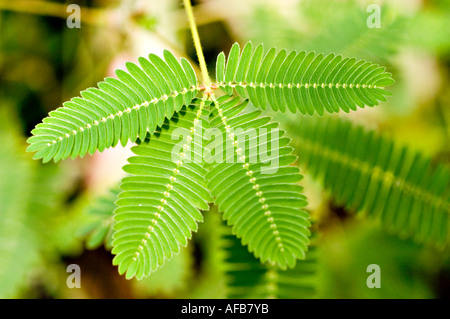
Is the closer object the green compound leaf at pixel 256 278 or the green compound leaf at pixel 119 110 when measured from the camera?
the green compound leaf at pixel 119 110

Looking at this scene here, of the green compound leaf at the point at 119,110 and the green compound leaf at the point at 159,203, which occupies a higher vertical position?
the green compound leaf at the point at 119,110

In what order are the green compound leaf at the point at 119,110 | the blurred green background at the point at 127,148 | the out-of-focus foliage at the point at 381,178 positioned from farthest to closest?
1. the blurred green background at the point at 127,148
2. the out-of-focus foliage at the point at 381,178
3. the green compound leaf at the point at 119,110

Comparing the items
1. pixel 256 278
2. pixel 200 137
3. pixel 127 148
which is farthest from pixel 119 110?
pixel 127 148

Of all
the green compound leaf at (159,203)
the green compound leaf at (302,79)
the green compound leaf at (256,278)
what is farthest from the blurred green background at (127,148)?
the green compound leaf at (159,203)

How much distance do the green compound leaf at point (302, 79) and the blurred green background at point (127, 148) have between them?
982 millimetres

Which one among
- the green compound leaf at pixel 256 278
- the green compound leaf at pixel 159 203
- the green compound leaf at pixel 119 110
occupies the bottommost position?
the green compound leaf at pixel 256 278

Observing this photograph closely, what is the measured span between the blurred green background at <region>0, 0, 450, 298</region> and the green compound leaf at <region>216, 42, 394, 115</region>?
98 centimetres

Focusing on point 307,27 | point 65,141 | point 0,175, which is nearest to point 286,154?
point 65,141

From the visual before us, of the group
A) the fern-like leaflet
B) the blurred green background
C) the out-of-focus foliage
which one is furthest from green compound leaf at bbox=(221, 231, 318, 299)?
the blurred green background

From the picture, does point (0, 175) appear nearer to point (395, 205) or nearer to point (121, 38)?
point (121, 38)

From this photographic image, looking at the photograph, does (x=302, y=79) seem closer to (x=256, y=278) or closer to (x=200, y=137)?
(x=200, y=137)

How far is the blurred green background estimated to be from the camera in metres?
2.25

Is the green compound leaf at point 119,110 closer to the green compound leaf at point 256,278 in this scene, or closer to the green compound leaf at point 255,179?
the green compound leaf at point 255,179

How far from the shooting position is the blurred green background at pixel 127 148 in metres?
2.25
